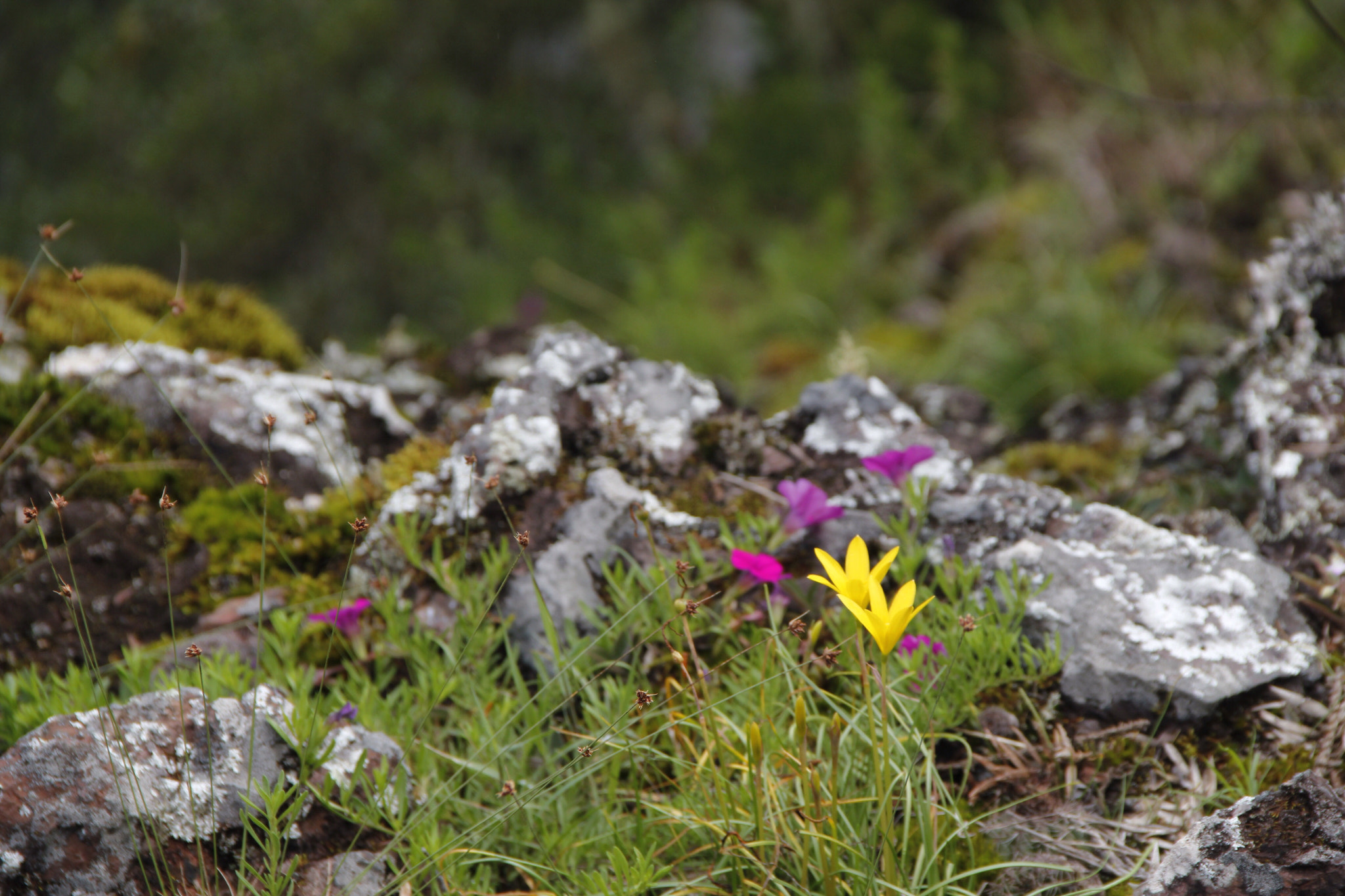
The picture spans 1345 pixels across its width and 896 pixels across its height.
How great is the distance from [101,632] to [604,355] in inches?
63.1

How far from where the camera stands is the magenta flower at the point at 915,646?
1819 mm

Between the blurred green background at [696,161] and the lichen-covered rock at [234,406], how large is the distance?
249 centimetres

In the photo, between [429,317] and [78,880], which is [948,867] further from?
[429,317]

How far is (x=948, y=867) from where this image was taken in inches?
58.1

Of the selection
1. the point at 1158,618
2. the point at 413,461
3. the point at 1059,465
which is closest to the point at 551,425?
the point at 413,461

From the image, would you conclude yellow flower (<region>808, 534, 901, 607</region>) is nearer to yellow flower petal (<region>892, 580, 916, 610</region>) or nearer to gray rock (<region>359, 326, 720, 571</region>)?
yellow flower petal (<region>892, 580, 916, 610</region>)

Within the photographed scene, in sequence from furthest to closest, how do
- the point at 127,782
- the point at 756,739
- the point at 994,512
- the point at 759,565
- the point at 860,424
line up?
the point at 860,424
the point at 994,512
the point at 759,565
the point at 127,782
the point at 756,739

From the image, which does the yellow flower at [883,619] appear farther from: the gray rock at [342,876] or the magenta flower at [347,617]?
the magenta flower at [347,617]

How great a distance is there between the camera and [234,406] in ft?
9.18

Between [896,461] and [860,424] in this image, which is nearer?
[896,461]

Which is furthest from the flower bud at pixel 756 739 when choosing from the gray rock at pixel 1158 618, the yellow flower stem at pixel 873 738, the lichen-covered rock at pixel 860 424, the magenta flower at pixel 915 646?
the lichen-covered rock at pixel 860 424

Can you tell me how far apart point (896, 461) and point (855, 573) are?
2.67 feet

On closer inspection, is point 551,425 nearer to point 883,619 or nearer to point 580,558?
point 580,558

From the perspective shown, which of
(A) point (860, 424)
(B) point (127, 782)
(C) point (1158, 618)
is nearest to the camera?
(B) point (127, 782)
